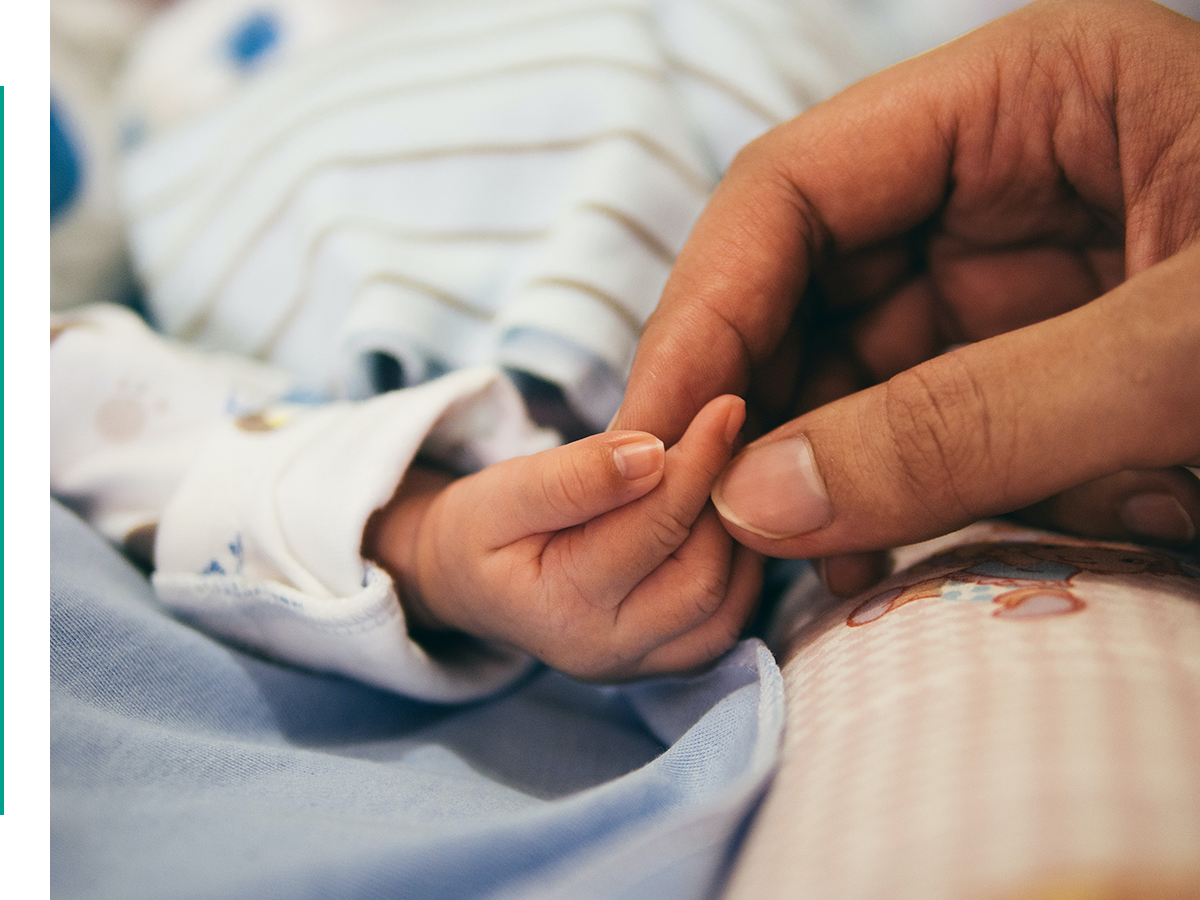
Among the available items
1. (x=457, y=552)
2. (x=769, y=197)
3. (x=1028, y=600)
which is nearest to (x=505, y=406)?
(x=457, y=552)

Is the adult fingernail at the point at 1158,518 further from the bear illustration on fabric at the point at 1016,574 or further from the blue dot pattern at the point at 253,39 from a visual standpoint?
the blue dot pattern at the point at 253,39

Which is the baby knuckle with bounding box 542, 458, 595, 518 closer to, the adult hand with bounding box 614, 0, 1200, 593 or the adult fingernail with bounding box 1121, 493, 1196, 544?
the adult hand with bounding box 614, 0, 1200, 593

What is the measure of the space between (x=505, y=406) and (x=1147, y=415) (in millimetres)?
434

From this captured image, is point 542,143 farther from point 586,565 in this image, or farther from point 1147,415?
point 1147,415

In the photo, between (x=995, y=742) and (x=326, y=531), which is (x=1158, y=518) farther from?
(x=326, y=531)

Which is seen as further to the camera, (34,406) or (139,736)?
(34,406)

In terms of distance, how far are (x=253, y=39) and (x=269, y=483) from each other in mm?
853

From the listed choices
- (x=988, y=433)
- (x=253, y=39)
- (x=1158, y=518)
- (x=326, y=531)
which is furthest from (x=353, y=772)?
(x=253, y=39)

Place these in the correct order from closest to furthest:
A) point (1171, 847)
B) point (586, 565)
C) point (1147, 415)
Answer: point (1171, 847), point (1147, 415), point (586, 565)

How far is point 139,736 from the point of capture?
42cm

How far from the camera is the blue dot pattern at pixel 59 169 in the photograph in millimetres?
878

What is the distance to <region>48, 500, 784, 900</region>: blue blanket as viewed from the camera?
1.03 feet

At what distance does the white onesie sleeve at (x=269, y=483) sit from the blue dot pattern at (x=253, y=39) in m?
0.55

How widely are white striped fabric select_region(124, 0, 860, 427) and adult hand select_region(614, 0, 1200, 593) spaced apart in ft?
0.50
